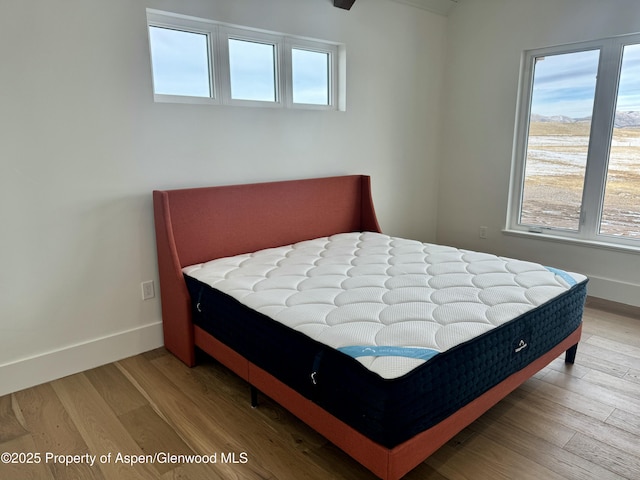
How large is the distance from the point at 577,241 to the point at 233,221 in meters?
2.82

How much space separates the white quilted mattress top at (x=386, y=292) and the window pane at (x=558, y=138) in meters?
1.52

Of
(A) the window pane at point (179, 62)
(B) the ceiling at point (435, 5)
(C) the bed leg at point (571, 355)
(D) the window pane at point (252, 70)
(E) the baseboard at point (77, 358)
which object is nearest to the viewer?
(E) the baseboard at point (77, 358)

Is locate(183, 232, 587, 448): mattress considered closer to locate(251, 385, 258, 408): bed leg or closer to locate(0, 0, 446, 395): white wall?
locate(251, 385, 258, 408): bed leg

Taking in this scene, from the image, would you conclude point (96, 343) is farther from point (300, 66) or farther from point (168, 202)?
point (300, 66)

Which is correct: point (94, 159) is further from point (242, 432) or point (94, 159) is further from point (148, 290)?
point (242, 432)

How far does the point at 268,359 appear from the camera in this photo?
6.29 ft

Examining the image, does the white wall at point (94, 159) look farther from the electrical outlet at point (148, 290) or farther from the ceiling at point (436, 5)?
the ceiling at point (436, 5)

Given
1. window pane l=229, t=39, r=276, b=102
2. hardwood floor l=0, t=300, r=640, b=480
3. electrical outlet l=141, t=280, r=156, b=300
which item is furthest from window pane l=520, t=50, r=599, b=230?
electrical outlet l=141, t=280, r=156, b=300

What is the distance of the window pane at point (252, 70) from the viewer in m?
2.98

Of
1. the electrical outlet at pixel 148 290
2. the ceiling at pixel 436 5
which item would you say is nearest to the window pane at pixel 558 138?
the ceiling at pixel 436 5

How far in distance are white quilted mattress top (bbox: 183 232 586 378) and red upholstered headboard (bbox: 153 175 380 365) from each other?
0.40ft

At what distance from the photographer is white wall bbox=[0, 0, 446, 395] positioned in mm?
2172

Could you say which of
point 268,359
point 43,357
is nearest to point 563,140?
point 268,359

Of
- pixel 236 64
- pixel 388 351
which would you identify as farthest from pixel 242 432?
pixel 236 64
